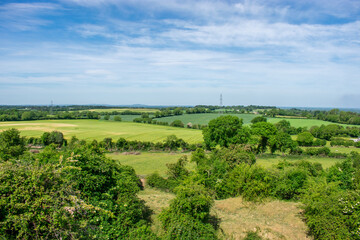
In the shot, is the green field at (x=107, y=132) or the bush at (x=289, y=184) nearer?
the bush at (x=289, y=184)

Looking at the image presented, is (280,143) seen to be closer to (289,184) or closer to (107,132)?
(289,184)

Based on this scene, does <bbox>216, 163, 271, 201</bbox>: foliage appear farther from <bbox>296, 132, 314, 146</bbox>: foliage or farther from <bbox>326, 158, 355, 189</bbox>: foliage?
<bbox>296, 132, 314, 146</bbox>: foliage

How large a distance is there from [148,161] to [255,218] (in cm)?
2481

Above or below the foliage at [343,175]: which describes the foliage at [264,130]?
above

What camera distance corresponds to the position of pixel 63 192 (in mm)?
6074

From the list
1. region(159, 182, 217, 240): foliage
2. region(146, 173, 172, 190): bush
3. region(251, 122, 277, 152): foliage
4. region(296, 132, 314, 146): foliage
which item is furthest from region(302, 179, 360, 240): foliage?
region(296, 132, 314, 146): foliage

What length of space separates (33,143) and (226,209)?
170ft

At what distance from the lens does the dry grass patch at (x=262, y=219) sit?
1304 centimetres

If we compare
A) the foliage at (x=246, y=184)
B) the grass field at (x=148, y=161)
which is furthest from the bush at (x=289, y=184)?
the grass field at (x=148, y=161)

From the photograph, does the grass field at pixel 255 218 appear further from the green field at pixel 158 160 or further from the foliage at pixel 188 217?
the green field at pixel 158 160

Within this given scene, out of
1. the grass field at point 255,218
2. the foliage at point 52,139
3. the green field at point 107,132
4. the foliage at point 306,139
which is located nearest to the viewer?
the grass field at point 255,218

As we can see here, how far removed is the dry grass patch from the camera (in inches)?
513

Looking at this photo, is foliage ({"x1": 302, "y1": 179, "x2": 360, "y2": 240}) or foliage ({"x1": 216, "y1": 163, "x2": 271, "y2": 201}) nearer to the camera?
foliage ({"x1": 302, "y1": 179, "x2": 360, "y2": 240})

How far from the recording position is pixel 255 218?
1508 centimetres
